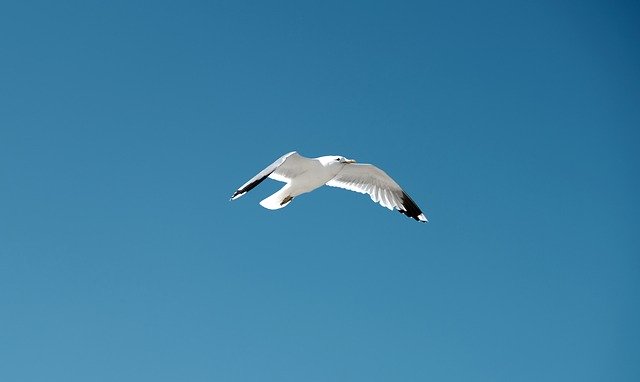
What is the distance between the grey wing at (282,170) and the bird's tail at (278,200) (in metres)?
0.20

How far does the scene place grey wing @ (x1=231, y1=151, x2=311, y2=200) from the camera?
6.78m

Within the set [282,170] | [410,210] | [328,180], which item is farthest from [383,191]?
[282,170]

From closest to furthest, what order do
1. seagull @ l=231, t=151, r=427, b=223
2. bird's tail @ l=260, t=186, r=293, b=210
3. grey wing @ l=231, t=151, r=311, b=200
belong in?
grey wing @ l=231, t=151, r=311, b=200 < seagull @ l=231, t=151, r=427, b=223 < bird's tail @ l=260, t=186, r=293, b=210

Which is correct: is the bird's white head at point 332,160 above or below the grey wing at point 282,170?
above

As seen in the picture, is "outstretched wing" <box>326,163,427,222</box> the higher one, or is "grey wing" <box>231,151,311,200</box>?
"outstretched wing" <box>326,163,427,222</box>

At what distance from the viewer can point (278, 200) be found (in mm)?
7961

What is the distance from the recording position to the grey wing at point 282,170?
678 cm

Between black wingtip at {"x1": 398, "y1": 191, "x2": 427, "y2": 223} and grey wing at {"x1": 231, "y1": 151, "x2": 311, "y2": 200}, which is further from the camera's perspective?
black wingtip at {"x1": 398, "y1": 191, "x2": 427, "y2": 223}

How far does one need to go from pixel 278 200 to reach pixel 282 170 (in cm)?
35

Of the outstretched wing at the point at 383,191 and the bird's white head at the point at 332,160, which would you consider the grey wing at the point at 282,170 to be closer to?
the bird's white head at the point at 332,160

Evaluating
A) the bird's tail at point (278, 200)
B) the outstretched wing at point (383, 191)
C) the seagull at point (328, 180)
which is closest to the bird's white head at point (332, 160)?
the seagull at point (328, 180)

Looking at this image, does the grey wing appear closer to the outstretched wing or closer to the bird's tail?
the bird's tail

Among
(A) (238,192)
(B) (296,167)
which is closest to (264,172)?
(A) (238,192)

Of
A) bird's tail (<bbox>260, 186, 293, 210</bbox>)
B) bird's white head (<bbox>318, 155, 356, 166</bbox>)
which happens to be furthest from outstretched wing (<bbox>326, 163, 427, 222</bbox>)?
bird's tail (<bbox>260, 186, 293, 210</bbox>)
